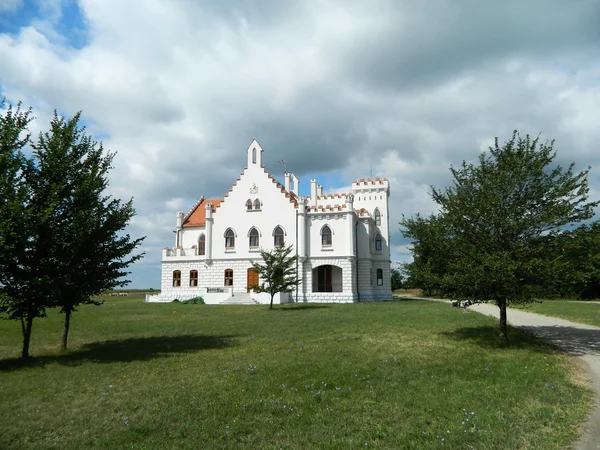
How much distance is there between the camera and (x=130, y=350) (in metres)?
13.4

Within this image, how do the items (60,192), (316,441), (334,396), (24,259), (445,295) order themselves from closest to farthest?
(316,441), (334,396), (24,259), (60,192), (445,295)

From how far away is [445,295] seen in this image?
45.9 feet

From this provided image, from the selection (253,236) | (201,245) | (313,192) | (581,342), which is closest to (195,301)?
(201,245)

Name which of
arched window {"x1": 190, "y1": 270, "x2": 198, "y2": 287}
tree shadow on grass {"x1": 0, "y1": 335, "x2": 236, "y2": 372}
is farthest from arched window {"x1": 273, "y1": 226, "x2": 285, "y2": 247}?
tree shadow on grass {"x1": 0, "y1": 335, "x2": 236, "y2": 372}

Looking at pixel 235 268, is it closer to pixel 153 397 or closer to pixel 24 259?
pixel 24 259

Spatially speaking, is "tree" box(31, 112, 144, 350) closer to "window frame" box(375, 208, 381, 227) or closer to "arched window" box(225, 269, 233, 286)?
"arched window" box(225, 269, 233, 286)

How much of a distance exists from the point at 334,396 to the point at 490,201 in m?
7.92

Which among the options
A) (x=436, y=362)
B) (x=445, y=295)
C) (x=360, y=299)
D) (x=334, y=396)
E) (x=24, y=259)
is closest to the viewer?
(x=334, y=396)

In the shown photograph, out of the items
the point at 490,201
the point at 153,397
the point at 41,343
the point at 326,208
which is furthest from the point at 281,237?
the point at 153,397

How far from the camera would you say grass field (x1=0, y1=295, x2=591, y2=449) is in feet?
20.1

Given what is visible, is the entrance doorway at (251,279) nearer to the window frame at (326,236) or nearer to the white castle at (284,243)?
the white castle at (284,243)

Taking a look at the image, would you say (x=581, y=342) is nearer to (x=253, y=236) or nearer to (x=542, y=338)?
(x=542, y=338)

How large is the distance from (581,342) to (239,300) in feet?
98.6

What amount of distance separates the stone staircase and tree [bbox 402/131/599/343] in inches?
1094
